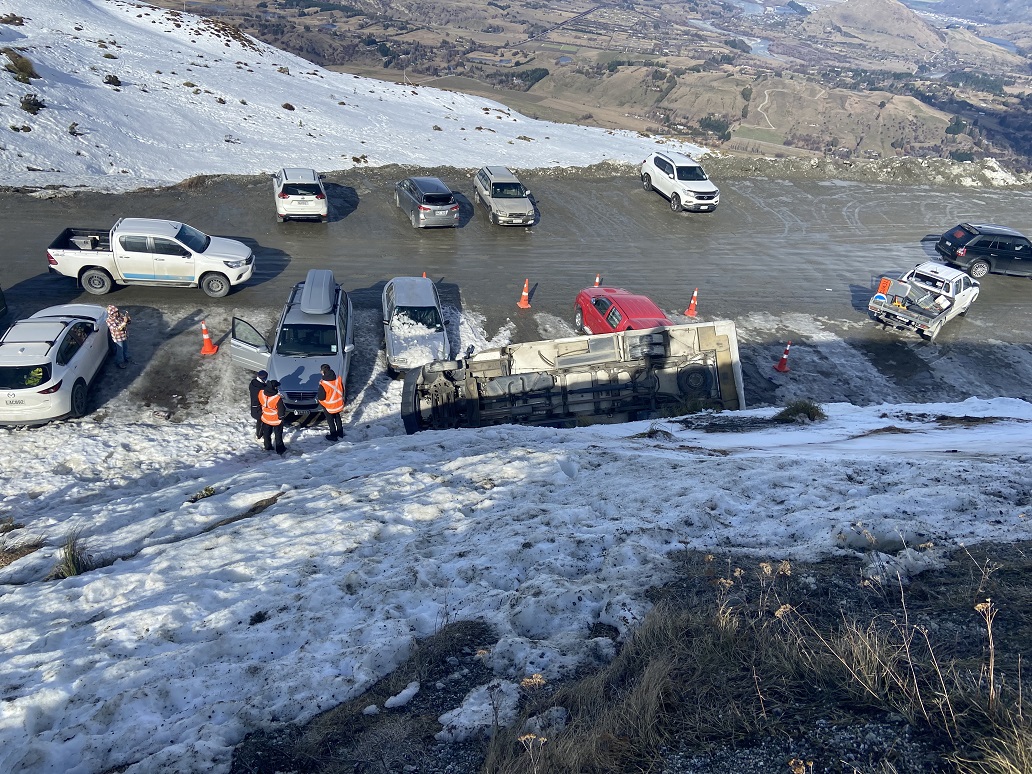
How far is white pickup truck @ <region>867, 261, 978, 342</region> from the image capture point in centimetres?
1814

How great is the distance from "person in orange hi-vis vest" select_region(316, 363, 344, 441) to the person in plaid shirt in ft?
15.4

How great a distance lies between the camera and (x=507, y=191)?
77.5 ft

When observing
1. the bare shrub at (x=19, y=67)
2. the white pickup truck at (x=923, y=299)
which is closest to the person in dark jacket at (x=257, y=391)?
the white pickup truck at (x=923, y=299)

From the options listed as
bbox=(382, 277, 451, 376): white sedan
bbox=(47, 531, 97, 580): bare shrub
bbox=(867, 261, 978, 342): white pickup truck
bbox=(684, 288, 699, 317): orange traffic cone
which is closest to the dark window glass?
bbox=(382, 277, 451, 376): white sedan

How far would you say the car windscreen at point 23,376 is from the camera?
11227mm

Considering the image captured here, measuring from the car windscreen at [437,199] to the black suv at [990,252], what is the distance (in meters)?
17.3

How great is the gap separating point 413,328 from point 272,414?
4634mm

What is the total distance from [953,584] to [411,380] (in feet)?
30.8

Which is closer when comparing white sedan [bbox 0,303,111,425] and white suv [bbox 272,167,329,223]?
white sedan [bbox 0,303,111,425]

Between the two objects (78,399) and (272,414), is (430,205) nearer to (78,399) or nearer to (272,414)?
(272,414)

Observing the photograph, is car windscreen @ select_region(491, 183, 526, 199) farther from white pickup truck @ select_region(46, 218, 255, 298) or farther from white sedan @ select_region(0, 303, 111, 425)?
white sedan @ select_region(0, 303, 111, 425)

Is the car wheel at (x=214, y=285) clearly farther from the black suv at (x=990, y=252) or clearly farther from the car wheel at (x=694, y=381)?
the black suv at (x=990, y=252)

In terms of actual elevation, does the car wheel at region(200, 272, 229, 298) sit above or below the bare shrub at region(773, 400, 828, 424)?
above

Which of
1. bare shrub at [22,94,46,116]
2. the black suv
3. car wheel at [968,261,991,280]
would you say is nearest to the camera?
the black suv
